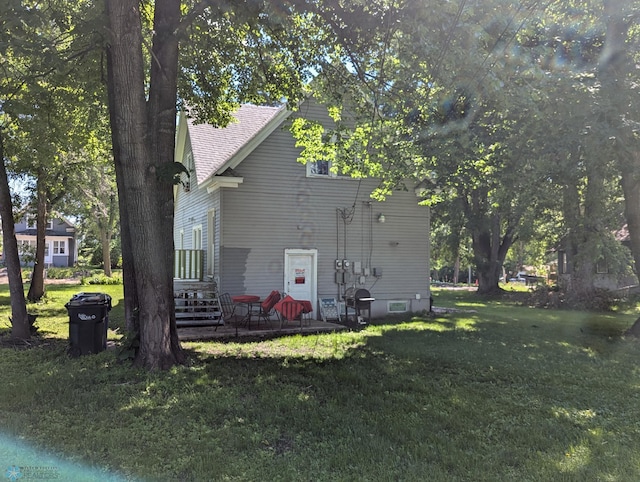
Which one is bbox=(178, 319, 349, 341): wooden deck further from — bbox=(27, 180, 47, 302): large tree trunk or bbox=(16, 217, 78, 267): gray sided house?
bbox=(16, 217, 78, 267): gray sided house

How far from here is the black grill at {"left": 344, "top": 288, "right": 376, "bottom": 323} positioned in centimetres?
1360

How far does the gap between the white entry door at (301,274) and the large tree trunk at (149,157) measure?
690cm

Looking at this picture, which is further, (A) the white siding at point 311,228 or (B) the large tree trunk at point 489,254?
(B) the large tree trunk at point 489,254

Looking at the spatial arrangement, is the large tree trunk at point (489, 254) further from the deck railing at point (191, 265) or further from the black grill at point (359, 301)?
the deck railing at point (191, 265)

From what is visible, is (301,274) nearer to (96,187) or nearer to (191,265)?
(191,265)

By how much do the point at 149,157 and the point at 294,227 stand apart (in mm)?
7690

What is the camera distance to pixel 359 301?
1359 centimetres

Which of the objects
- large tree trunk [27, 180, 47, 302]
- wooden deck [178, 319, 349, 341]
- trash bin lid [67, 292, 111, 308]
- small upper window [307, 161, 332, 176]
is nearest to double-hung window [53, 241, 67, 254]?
large tree trunk [27, 180, 47, 302]

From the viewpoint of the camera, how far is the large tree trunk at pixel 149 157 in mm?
6398

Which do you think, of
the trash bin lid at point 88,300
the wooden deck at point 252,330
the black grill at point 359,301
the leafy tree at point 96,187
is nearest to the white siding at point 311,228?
the black grill at point 359,301

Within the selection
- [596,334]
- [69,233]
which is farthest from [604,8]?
[69,233]

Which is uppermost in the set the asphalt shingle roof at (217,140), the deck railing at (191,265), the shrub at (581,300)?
the asphalt shingle roof at (217,140)

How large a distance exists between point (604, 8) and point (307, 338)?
31.0 ft

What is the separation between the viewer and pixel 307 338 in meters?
10.6
